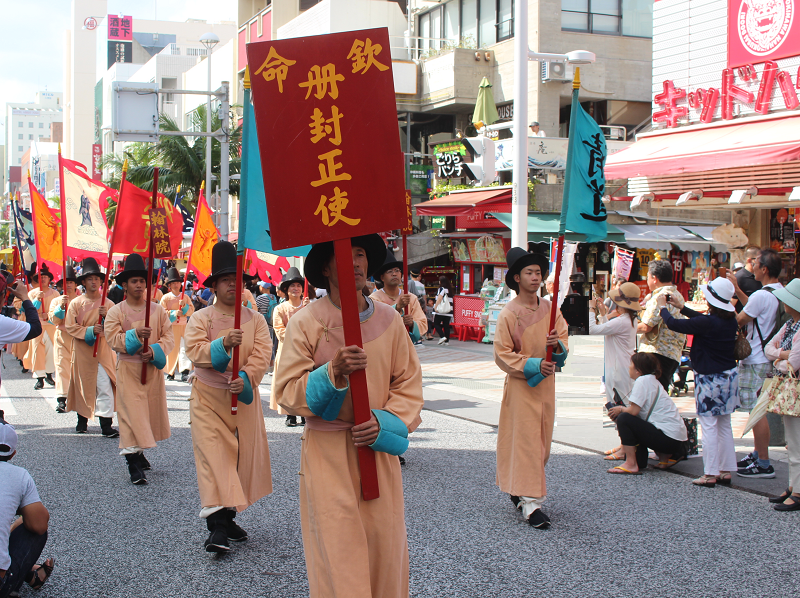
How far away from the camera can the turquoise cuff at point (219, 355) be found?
5.17 meters

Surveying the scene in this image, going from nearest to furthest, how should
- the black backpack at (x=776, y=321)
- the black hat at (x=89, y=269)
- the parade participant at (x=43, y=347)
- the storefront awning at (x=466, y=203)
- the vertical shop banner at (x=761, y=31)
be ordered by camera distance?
1. the black backpack at (x=776, y=321)
2. the black hat at (x=89, y=269)
3. the vertical shop banner at (x=761, y=31)
4. the parade participant at (x=43, y=347)
5. the storefront awning at (x=466, y=203)

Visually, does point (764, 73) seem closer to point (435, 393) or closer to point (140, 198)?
point (435, 393)

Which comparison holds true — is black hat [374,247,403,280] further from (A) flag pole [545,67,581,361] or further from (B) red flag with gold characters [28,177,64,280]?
(B) red flag with gold characters [28,177,64,280]

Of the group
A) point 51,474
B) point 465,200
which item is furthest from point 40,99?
point 51,474

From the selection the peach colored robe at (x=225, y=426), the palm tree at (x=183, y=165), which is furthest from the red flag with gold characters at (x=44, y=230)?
the palm tree at (x=183, y=165)

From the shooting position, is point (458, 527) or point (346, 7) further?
point (346, 7)

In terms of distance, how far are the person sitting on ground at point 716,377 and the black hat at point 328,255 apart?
3.89 meters

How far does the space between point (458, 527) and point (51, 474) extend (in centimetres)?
380

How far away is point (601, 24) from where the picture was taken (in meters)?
22.5

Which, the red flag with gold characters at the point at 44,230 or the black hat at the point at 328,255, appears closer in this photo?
the black hat at the point at 328,255

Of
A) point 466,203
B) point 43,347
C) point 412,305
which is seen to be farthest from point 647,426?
point 466,203

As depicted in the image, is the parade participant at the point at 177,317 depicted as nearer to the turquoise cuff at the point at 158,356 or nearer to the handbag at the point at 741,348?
the turquoise cuff at the point at 158,356

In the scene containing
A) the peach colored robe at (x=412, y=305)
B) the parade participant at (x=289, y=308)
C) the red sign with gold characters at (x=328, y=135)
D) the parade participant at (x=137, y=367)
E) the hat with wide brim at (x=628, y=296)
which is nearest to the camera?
the red sign with gold characters at (x=328, y=135)

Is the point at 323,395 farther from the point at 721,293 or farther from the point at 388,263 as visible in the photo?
the point at 721,293
